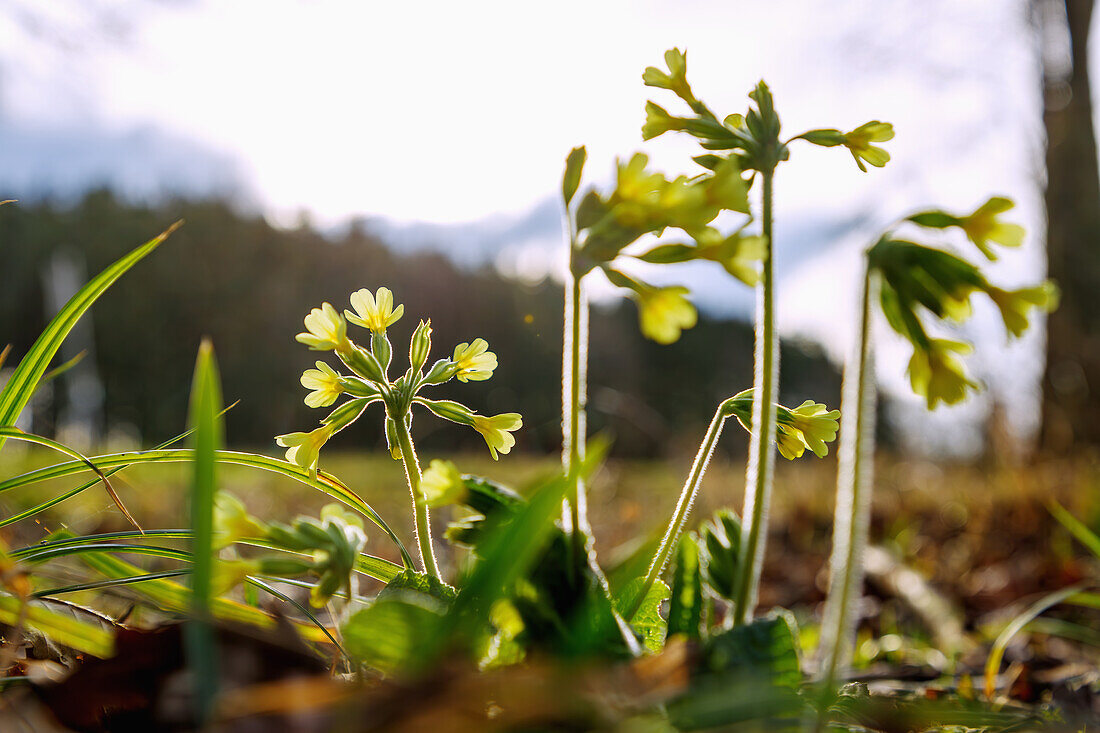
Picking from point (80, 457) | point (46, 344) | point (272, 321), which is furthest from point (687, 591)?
point (272, 321)

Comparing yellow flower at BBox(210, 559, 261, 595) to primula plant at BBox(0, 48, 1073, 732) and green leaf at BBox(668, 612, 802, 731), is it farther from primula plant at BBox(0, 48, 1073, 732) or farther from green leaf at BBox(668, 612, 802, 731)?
green leaf at BBox(668, 612, 802, 731)

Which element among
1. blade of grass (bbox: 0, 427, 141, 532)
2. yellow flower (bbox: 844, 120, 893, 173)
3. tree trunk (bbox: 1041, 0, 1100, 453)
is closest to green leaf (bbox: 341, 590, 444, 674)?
blade of grass (bbox: 0, 427, 141, 532)

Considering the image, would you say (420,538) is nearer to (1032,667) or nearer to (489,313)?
(1032,667)

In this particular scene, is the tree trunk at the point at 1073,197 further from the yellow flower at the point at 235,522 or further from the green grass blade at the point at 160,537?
the yellow flower at the point at 235,522

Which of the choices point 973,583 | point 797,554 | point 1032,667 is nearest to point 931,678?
point 1032,667

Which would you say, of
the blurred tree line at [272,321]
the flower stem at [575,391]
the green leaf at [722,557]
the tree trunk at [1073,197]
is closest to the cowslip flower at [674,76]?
the flower stem at [575,391]

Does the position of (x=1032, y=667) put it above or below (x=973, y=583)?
above
